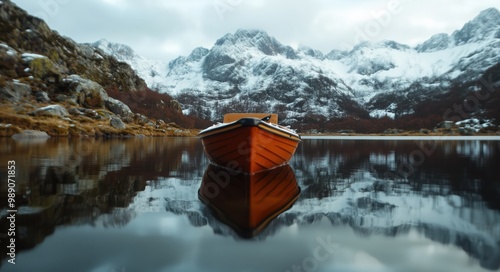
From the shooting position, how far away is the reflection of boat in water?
286 inches

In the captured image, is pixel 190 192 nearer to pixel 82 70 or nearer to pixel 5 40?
pixel 5 40

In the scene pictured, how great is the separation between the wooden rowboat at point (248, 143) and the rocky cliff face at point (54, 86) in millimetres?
43433

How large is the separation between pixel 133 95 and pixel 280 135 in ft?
467

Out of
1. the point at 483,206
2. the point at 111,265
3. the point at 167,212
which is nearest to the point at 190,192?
the point at 167,212

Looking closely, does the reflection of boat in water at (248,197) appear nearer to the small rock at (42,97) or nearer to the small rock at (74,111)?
the small rock at (74,111)

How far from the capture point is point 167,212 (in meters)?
8.15

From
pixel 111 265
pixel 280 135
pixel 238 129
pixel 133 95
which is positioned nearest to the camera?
pixel 111 265

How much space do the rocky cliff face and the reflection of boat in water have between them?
45.9 metres

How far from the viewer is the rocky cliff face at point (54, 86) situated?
204 feet

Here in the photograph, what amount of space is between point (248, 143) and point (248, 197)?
3905mm

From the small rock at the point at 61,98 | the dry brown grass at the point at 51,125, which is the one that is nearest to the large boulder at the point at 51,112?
the dry brown grass at the point at 51,125

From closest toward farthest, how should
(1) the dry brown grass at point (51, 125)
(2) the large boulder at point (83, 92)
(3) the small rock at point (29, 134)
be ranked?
1. (3) the small rock at point (29, 134)
2. (1) the dry brown grass at point (51, 125)
3. (2) the large boulder at point (83, 92)

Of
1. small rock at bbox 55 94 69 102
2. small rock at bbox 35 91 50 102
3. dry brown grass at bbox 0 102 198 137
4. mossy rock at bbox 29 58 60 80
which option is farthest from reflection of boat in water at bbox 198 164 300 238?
mossy rock at bbox 29 58 60 80

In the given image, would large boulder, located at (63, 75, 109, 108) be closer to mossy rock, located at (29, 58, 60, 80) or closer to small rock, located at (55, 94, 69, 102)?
small rock, located at (55, 94, 69, 102)
